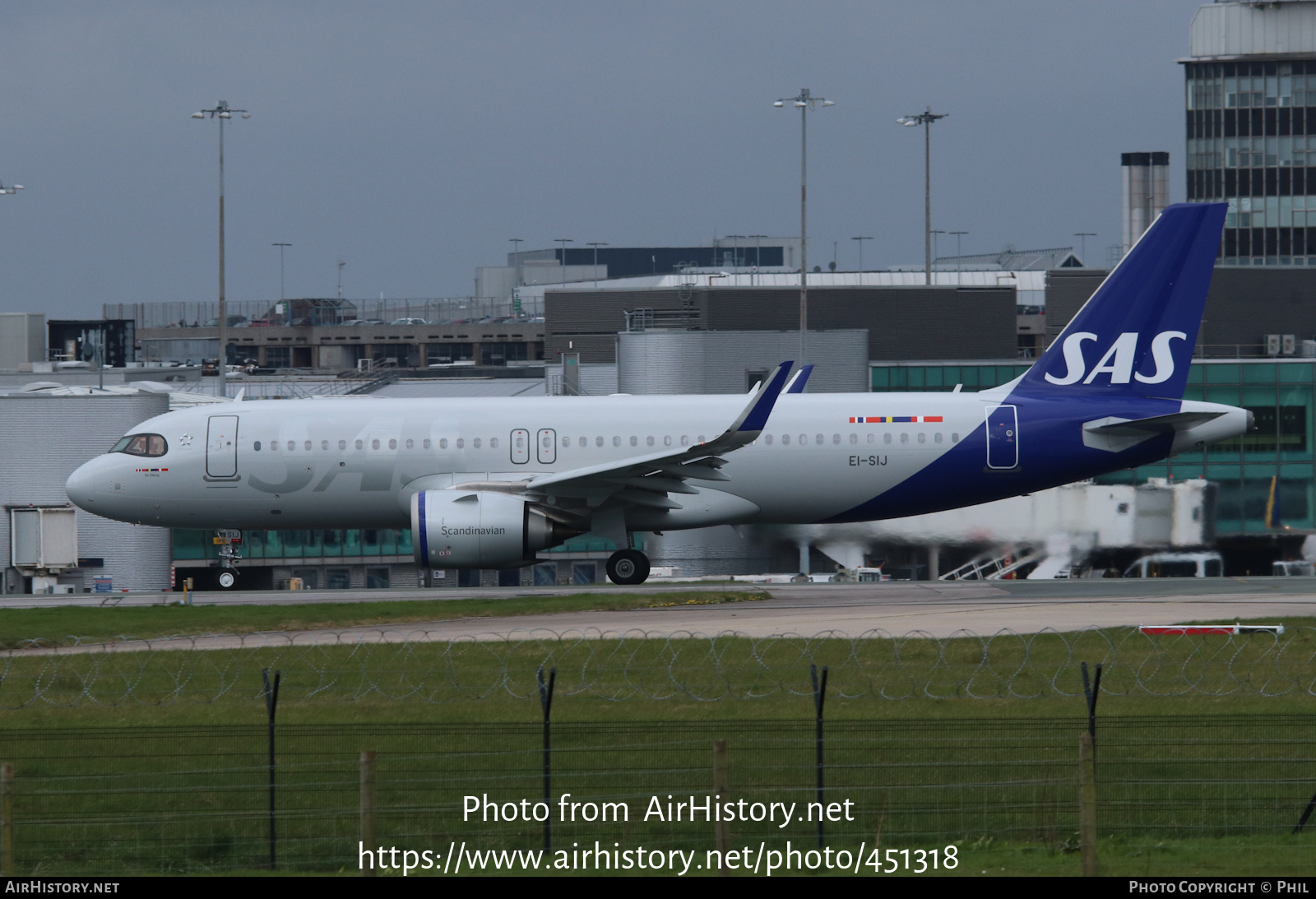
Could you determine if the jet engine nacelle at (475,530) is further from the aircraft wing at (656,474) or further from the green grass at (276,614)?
the green grass at (276,614)

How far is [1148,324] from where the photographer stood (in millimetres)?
32906

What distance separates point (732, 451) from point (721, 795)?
19834 millimetres

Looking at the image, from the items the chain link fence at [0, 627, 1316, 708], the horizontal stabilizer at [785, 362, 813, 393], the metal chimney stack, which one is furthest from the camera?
the metal chimney stack

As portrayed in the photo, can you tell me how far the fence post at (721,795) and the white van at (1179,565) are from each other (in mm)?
31307

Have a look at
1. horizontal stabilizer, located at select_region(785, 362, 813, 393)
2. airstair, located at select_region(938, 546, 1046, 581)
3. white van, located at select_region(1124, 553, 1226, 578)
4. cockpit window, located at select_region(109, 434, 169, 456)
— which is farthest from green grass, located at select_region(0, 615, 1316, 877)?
white van, located at select_region(1124, 553, 1226, 578)

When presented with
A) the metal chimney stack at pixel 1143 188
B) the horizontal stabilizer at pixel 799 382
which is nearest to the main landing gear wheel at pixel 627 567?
the horizontal stabilizer at pixel 799 382

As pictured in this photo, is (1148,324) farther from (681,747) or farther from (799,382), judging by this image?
(681,747)

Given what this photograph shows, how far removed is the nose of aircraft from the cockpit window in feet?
2.47

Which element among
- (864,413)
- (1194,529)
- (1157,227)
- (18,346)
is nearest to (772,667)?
(864,413)

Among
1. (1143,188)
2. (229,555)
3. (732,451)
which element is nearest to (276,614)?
(732,451)

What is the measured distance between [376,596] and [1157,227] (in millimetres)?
18594

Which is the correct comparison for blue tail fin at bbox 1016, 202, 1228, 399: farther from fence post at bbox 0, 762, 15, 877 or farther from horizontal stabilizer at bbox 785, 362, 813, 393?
fence post at bbox 0, 762, 15, 877

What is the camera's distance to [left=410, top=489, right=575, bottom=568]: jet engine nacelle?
30.6m

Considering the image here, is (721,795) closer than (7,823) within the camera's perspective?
No
